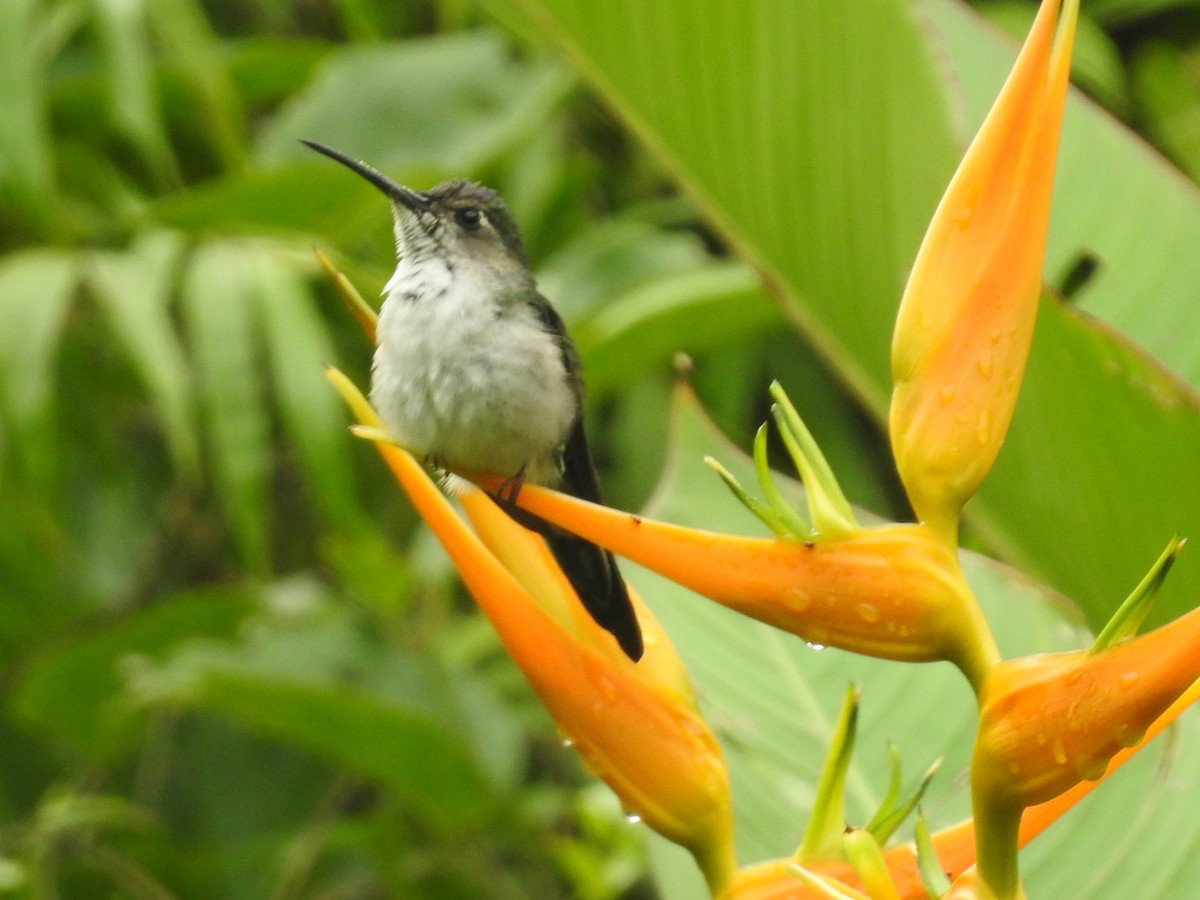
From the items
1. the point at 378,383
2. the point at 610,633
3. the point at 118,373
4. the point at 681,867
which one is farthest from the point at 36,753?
the point at 610,633

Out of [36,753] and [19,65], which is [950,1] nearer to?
[19,65]

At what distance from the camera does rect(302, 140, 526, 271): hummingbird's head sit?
1322mm

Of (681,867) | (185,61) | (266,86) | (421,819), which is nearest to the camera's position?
(681,867)

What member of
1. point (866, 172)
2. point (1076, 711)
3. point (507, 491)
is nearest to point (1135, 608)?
point (1076, 711)


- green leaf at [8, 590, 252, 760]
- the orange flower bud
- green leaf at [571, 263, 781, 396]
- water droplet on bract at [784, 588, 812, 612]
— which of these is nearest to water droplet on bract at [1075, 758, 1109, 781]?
the orange flower bud

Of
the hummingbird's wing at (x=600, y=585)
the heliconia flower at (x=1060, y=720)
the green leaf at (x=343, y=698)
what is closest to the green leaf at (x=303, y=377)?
the green leaf at (x=343, y=698)

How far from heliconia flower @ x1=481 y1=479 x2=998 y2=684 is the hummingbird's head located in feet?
2.59

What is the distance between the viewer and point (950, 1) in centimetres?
122

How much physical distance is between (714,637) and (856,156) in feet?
1.33

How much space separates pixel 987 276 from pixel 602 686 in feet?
0.84

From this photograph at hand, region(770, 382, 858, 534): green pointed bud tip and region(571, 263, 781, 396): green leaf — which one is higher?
region(770, 382, 858, 534): green pointed bud tip

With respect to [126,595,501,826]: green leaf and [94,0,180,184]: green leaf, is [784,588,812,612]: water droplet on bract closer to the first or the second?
[126,595,501,826]: green leaf

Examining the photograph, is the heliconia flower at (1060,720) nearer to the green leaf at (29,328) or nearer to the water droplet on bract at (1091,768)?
the water droplet on bract at (1091,768)

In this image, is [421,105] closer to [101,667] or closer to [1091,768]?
[101,667]
